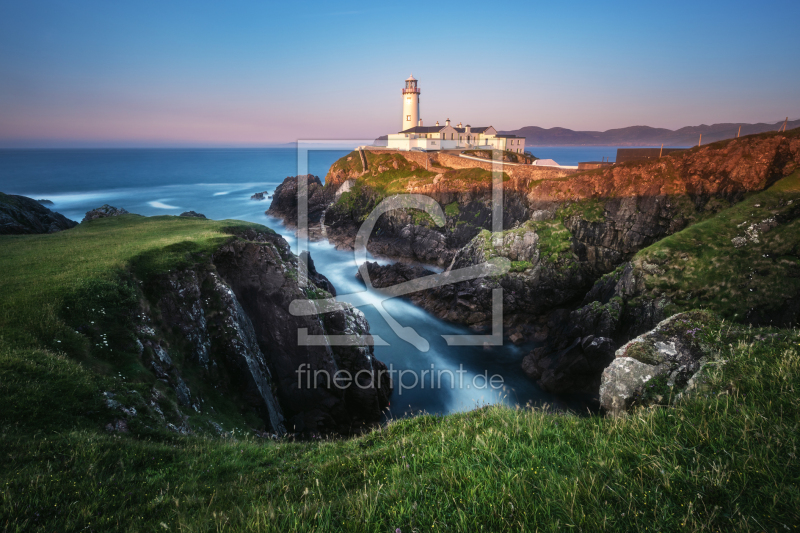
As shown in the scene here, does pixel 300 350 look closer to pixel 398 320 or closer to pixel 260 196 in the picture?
pixel 398 320

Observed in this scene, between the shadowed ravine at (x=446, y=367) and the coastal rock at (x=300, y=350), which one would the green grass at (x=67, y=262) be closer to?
the coastal rock at (x=300, y=350)

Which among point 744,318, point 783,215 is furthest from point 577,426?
point 783,215

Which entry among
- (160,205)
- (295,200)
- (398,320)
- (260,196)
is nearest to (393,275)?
(398,320)

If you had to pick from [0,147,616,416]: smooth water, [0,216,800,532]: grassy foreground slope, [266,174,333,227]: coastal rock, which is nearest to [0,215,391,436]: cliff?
[0,216,800,532]: grassy foreground slope

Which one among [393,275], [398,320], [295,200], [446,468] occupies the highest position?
[295,200]

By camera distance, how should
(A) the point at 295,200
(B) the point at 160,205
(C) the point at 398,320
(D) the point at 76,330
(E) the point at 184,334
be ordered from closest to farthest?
(D) the point at 76,330
(E) the point at 184,334
(C) the point at 398,320
(A) the point at 295,200
(B) the point at 160,205

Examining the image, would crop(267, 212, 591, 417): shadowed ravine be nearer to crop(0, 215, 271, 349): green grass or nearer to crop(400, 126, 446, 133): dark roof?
crop(0, 215, 271, 349): green grass

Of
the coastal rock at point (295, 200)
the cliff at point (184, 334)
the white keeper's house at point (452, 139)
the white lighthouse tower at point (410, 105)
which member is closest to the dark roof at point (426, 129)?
the white keeper's house at point (452, 139)
